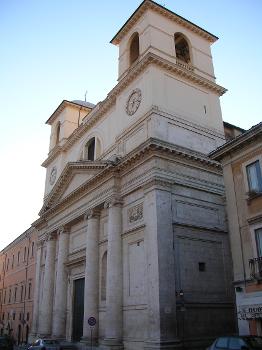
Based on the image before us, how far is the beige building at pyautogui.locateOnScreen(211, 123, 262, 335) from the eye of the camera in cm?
1230

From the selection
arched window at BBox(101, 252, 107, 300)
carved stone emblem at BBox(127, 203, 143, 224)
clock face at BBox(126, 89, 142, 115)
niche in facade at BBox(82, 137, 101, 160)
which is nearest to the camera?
carved stone emblem at BBox(127, 203, 143, 224)

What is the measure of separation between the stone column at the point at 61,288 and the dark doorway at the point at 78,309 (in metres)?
0.95

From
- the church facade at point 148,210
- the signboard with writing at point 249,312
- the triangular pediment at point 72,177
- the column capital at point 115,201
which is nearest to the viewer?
the signboard with writing at point 249,312

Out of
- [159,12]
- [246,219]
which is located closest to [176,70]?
[159,12]

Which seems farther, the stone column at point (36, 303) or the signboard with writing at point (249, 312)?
the stone column at point (36, 303)

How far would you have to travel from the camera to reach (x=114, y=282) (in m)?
18.9

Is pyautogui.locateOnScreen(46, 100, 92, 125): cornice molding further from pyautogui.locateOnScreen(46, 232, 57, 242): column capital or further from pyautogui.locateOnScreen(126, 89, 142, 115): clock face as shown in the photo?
pyautogui.locateOnScreen(46, 232, 57, 242): column capital

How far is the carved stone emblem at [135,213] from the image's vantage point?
62.6 feet

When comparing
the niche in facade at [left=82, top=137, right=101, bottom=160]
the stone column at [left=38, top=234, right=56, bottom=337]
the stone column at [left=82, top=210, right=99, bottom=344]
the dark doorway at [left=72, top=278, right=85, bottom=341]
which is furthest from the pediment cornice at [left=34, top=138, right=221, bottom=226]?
the dark doorway at [left=72, top=278, right=85, bottom=341]

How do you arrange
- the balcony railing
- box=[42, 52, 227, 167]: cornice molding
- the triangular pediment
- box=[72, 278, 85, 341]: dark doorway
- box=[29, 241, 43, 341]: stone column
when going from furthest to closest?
box=[29, 241, 43, 341]: stone column
box=[72, 278, 85, 341]: dark doorway
the triangular pediment
box=[42, 52, 227, 167]: cornice molding
the balcony railing

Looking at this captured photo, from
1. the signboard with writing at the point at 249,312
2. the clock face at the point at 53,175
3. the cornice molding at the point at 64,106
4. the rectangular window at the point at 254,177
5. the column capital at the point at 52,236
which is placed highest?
the cornice molding at the point at 64,106

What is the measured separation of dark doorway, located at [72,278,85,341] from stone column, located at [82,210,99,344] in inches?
96.3

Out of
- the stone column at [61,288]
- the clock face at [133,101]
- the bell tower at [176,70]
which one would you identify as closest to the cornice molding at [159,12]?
the bell tower at [176,70]

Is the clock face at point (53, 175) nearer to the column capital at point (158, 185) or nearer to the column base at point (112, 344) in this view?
the column capital at point (158, 185)
